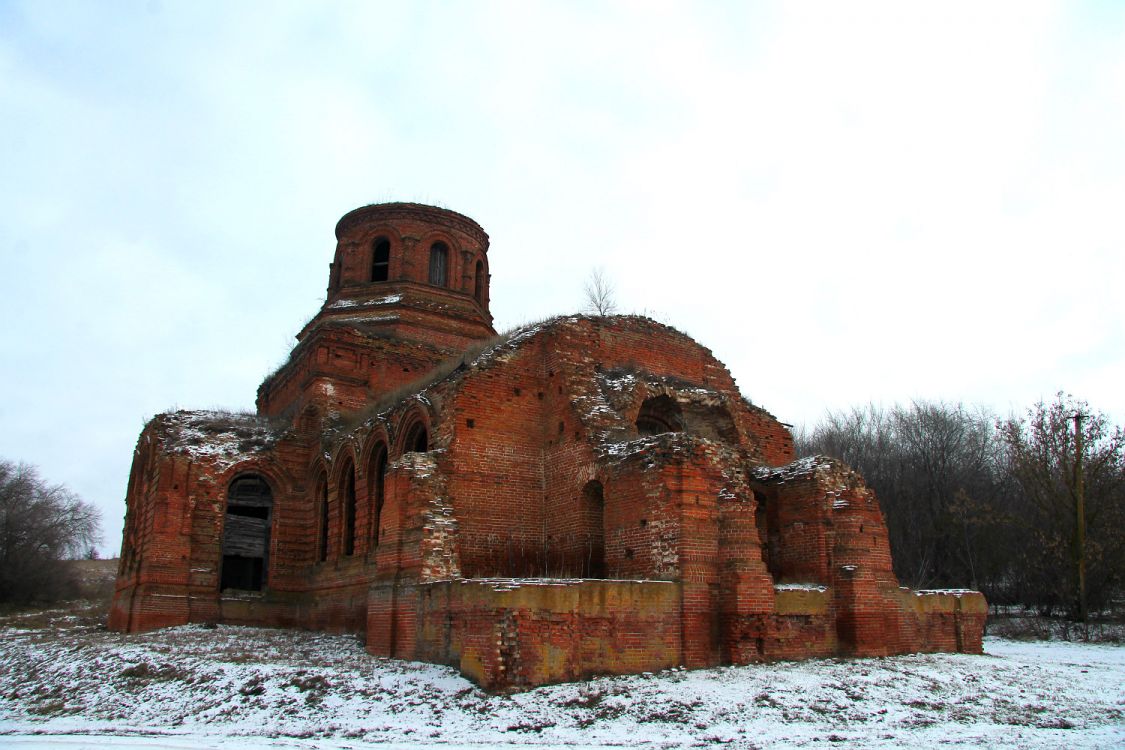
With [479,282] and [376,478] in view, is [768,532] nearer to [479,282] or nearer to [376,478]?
[376,478]

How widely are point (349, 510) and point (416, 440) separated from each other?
3128 mm

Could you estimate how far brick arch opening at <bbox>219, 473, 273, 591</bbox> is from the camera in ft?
64.4

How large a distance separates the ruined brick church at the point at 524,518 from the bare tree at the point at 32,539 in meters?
13.2

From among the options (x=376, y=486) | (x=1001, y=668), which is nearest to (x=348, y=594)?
(x=376, y=486)

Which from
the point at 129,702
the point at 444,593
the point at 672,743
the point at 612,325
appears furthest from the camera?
the point at 612,325

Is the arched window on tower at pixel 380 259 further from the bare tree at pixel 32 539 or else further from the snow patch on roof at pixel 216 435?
the bare tree at pixel 32 539

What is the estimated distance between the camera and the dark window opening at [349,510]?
60.2 ft

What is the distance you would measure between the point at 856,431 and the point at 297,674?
120 ft

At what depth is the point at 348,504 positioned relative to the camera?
60.9 ft

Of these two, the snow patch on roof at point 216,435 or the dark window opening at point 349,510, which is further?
the snow patch on roof at point 216,435

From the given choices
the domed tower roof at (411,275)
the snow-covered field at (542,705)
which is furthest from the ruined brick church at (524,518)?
the domed tower roof at (411,275)

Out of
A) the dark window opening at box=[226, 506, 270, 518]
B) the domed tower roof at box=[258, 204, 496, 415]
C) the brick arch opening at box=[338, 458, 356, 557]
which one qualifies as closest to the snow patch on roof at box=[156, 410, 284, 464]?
the dark window opening at box=[226, 506, 270, 518]

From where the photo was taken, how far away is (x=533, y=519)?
1520 cm

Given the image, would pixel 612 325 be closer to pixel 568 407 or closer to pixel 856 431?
pixel 568 407
